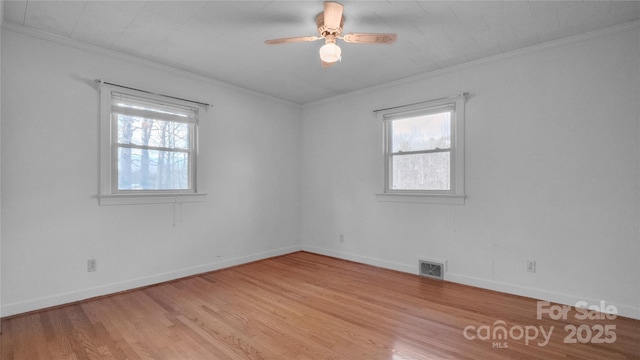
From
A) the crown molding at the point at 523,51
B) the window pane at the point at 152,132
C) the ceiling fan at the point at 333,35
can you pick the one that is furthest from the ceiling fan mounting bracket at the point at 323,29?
the window pane at the point at 152,132

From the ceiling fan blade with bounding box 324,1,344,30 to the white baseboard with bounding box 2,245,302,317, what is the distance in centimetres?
329

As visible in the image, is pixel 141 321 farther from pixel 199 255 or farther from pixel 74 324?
pixel 199 255

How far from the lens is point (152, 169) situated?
3.62 metres

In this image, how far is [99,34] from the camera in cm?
294

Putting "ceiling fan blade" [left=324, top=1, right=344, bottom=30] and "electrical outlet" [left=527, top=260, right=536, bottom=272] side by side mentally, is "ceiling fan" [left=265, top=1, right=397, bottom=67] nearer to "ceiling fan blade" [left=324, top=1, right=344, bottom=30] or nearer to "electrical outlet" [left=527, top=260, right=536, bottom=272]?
"ceiling fan blade" [left=324, top=1, right=344, bottom=30]

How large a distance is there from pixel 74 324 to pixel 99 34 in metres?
2.61

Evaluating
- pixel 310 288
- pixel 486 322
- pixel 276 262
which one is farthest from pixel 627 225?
pixel 276 262

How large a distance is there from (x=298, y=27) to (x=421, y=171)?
237 cm

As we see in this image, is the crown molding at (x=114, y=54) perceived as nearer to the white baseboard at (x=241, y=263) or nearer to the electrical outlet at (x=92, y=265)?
the electrical outlet at (x=92, y=265)

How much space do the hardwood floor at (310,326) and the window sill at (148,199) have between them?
3.17 ft

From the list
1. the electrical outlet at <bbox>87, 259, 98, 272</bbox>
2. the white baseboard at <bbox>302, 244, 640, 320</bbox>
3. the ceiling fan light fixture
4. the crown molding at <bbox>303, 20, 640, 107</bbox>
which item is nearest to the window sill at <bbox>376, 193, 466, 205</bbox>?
the white baseboard at <bbox>302, 244, 640, 320</bbox>

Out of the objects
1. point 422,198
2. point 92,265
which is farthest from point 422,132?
point 92,265

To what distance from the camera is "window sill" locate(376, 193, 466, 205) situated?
12.2 feet

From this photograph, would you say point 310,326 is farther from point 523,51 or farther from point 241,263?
point 523,51
